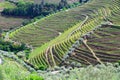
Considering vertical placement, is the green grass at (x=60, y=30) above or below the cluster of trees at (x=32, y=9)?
above

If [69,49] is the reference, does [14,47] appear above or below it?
below

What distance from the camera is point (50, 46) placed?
180 ft

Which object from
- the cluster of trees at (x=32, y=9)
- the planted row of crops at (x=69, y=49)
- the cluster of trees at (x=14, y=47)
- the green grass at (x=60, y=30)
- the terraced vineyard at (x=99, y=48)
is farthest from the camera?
the cluster of trees at (x=32, y=9)

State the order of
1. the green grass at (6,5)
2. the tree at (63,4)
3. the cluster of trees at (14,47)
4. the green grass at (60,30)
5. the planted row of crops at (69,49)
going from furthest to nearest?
the green grass at (6,5) → the tree at (63,4) → the cluster of trees at (14,47) → the green grass at (60,30) → the planted row of crops at (69,49)

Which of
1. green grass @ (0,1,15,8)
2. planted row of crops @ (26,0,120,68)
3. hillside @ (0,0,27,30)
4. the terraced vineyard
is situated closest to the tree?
hillside @ (0,0,27,30)

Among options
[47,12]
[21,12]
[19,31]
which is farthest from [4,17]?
[19,31]

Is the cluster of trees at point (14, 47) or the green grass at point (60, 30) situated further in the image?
the cluster of trees at point (14, 47)

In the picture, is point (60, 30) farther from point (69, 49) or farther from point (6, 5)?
point (6, 5)

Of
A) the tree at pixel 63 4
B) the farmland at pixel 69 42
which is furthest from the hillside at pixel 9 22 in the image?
the tree at pixel 63 4

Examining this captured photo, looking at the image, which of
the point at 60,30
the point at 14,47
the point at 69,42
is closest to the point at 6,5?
the point at 60,30

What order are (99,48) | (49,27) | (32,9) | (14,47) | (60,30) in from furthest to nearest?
(32,9) → (49,27) → (60,30) → (14,47) → (99,48)

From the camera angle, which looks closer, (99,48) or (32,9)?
(99,48)

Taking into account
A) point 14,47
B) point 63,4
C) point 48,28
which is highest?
point 48,28

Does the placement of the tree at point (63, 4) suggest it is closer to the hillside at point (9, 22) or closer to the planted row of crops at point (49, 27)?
the hillside at point (9, 22)
